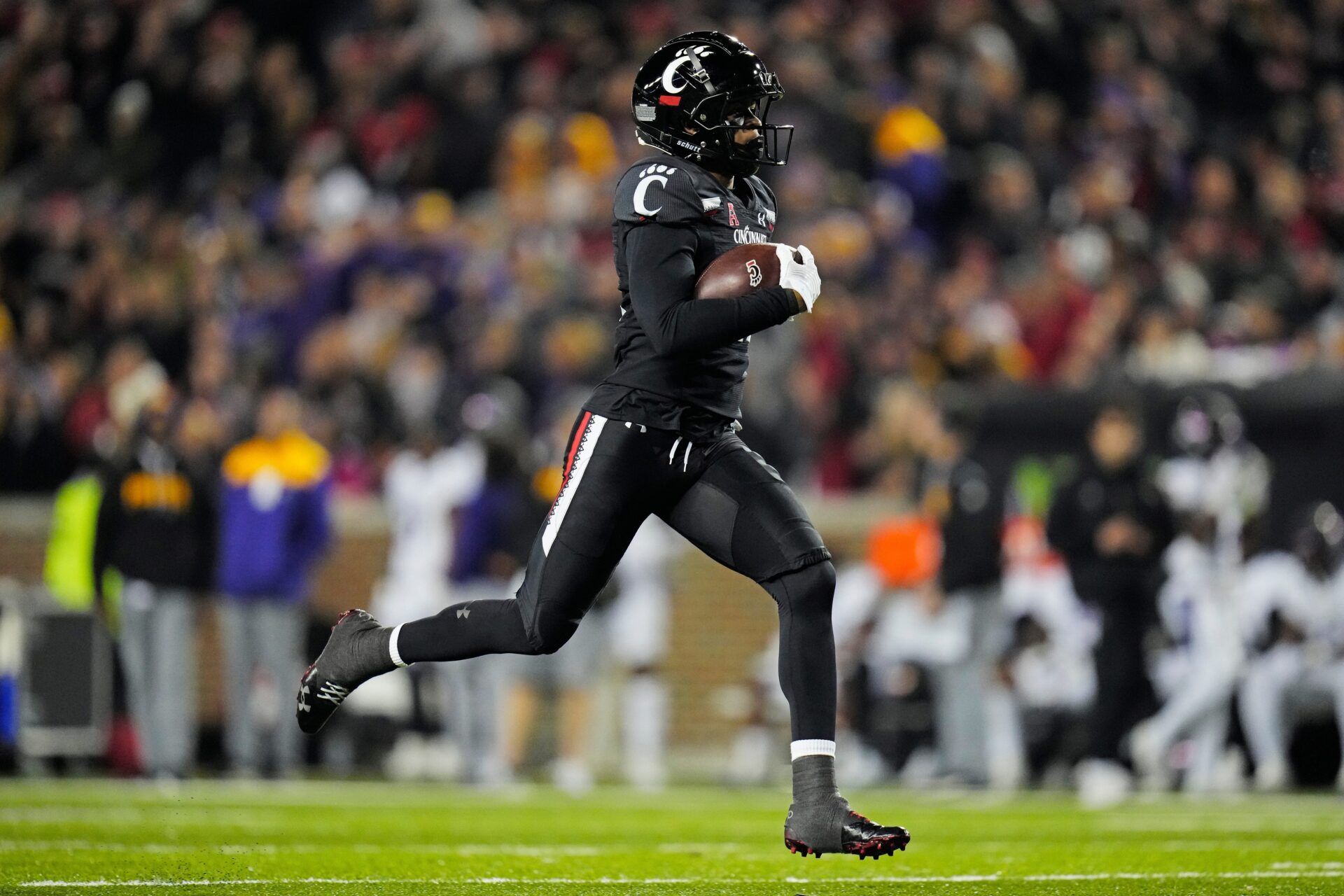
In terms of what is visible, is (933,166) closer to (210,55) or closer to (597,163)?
(597,163)

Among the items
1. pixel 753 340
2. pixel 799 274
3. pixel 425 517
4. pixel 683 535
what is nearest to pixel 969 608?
pixel 753 340

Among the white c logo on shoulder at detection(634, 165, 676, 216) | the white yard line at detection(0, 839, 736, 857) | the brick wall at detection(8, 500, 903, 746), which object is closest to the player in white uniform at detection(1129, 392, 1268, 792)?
the brick wall at detection(8, 500, 903, 746)

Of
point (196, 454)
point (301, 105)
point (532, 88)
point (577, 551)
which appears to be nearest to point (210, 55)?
point (301, 105)

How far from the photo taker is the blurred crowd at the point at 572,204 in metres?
13.6

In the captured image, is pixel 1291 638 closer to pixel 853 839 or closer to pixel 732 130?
pixel 732 130

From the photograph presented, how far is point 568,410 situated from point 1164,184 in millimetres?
5710

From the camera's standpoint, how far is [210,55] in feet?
56.1

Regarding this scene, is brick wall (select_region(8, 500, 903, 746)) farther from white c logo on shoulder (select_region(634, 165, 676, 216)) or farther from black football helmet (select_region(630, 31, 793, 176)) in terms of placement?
white c logo on shoulder (select_region(634, 165, 676, 216))

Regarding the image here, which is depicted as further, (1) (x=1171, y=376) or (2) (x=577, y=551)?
(1) (x=1171, y=376)

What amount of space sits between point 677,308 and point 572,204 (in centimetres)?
1031

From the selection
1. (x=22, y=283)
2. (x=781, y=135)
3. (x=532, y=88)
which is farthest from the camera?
(x=532, y=88)

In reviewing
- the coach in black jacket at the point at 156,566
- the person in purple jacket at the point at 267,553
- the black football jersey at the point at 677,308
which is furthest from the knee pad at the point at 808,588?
the person in purple jacket at the point at 267,553

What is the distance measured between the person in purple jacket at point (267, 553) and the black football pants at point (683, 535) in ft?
20.8

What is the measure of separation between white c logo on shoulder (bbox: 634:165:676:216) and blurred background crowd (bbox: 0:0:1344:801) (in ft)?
18.1
